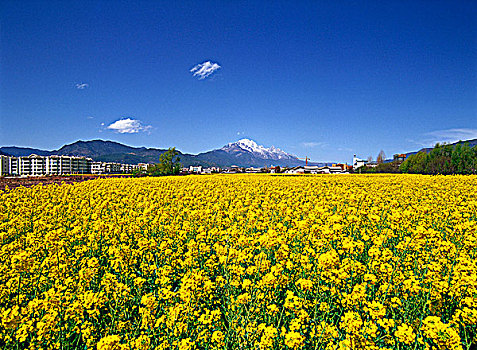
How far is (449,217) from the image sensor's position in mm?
7691

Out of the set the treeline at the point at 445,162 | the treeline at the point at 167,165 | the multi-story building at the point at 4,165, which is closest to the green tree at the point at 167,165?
the treeline at the point at 167,165

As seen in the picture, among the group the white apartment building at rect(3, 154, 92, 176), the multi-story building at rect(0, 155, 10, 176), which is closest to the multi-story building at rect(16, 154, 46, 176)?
the white apartment building at rect(3, 154, 92, 176)

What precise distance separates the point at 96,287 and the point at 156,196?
7.13m

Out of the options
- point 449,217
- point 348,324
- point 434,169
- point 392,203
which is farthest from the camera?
point 434,169

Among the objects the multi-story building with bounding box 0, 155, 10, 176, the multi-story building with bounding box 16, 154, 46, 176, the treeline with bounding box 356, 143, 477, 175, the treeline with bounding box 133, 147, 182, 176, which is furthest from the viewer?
the multi-story building with bounding box 16, 154, 46, 176

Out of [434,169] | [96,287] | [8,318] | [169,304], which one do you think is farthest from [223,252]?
[434,169]

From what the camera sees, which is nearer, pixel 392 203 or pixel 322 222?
pixel 322 222

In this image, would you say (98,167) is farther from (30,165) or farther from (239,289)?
(239,289)

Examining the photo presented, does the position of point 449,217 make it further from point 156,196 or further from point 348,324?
point 156,196

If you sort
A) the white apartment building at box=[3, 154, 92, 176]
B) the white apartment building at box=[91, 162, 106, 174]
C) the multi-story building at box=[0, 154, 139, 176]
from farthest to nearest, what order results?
the white apartment building at box=[91, 162, 106, 174], the white apartment building at box=[3, 154, 92, 176], the multi-story building at box=[0, 154, 139, 176]

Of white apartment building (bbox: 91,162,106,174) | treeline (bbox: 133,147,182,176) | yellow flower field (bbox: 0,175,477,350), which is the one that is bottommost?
yellow flower field (bbox: 0,175,477,350)

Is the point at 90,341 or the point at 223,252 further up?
the point at 223,252

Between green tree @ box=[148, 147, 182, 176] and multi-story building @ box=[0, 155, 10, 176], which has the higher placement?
multi-story building @ box=[0, 155, 10, 176]

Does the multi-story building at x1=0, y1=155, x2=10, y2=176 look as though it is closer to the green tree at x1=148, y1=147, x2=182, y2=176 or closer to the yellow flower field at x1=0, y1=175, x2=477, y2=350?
the green tree at x1=148, y1=147, x2=182, y2=176
